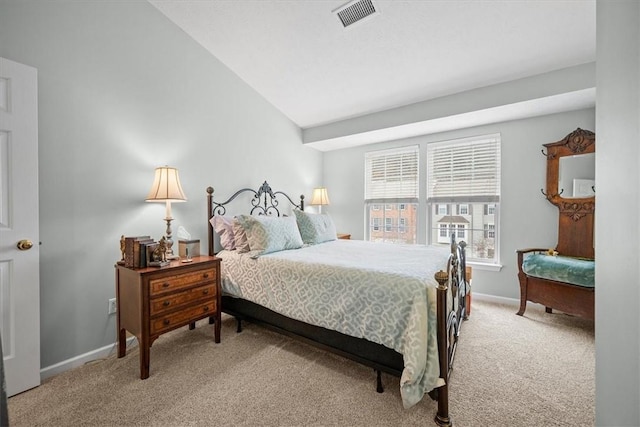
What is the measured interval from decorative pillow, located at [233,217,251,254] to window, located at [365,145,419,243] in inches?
97.9

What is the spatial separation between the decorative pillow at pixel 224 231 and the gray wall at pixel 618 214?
2.86m

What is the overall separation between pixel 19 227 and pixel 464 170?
447 centimetres

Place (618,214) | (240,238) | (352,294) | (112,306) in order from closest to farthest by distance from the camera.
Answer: (618,214) → (352,294) → (112,306) → (240,238)

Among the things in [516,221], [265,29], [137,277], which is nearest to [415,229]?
[516,221]

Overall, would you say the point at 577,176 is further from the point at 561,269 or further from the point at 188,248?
the point at 188,248

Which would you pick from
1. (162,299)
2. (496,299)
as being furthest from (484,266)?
(162,299)

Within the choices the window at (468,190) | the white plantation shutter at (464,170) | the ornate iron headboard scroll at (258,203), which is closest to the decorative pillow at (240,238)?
the ornate iron headboard scroll at (258,203)

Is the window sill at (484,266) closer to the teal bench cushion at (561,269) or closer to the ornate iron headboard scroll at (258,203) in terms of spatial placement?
the teal bench cushion at (561,269)

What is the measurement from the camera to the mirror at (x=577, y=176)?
3.03 metres

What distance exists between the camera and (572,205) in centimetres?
310

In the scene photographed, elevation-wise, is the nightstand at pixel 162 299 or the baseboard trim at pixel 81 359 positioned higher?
the nightstand at pixel 162 299

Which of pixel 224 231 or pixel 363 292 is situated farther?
pixel 224 231

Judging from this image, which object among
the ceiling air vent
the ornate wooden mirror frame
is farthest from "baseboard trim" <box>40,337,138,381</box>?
the ornate wooden mirror frame

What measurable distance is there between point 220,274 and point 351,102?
2.74 meters
